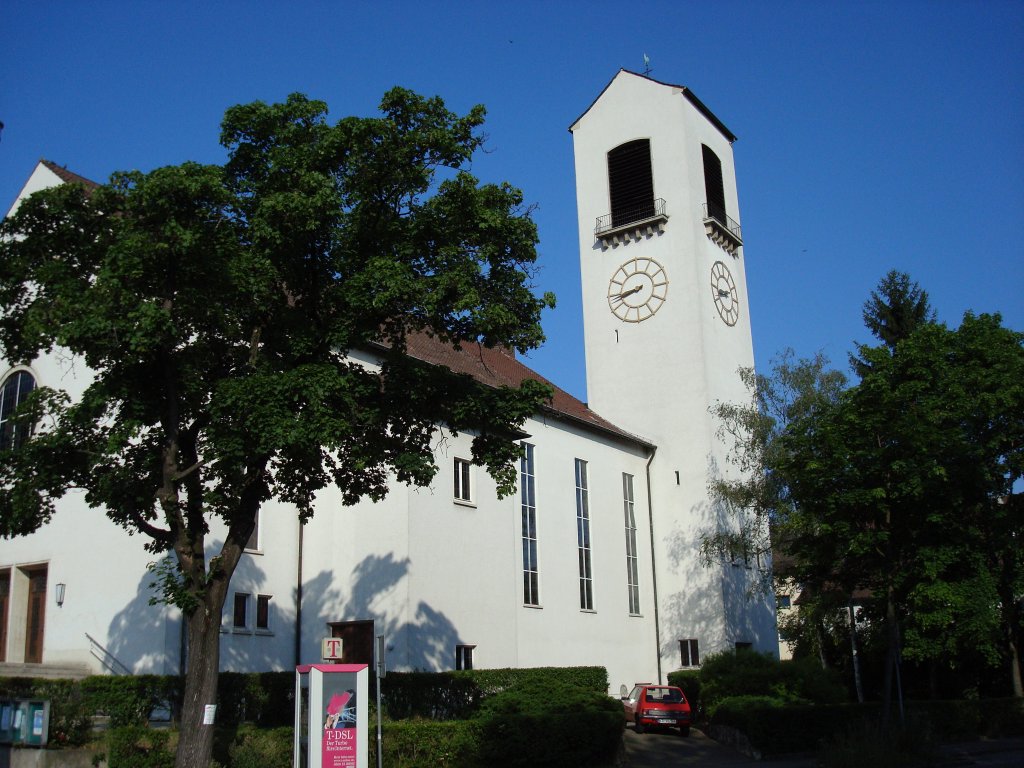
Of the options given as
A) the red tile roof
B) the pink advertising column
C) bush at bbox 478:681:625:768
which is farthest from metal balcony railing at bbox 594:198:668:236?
the pink advertising column

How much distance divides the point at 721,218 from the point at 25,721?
3127 cm

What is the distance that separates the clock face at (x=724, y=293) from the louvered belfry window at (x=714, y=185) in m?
2.11

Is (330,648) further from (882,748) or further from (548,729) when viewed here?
(882,748)

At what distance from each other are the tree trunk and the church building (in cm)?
537

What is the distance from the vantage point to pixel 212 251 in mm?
13500

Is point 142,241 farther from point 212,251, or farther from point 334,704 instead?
point 334,704

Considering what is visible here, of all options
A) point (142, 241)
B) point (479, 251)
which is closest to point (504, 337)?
point (479, 251)

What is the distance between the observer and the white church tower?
35.6 m

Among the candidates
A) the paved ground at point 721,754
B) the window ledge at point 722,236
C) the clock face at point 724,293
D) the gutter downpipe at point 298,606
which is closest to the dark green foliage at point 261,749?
the paved ground at point 721,754

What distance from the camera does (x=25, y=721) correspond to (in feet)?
55.2

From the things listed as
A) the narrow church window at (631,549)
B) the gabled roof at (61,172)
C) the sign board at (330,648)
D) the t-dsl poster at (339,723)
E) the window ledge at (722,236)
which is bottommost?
the t-dsl poster at (339,723)

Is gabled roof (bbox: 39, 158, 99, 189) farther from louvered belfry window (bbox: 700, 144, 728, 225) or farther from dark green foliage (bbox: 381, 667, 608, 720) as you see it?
louvered belfry window (bbox: 700, 144, 728, 225)

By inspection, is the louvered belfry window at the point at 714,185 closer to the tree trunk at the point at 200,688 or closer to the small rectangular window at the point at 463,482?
the small rectangular window at the point at 463,482

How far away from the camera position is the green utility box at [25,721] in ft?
54.3
